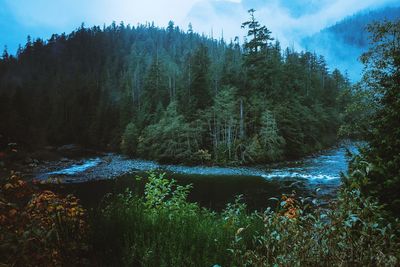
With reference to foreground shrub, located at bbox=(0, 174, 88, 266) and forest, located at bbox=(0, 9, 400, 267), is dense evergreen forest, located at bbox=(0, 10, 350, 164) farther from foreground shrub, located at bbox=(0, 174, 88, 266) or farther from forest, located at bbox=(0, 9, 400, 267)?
foreground shrub, located at bbox=(0, 174, 88, 266)

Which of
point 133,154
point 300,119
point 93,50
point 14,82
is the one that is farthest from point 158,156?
point 93,50

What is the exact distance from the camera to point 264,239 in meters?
2.44

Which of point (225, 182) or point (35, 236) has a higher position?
point (35, 236)

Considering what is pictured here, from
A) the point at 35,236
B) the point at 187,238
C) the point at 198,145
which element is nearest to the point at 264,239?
the point at 187,238

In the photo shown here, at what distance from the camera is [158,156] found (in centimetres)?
4088

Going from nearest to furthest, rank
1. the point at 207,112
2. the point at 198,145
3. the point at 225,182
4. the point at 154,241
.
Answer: the point at 154,241 < the point at 225,182 < the point at 198,145 < the point at 207,112

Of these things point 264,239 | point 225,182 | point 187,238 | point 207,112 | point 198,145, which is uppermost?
point 207,112

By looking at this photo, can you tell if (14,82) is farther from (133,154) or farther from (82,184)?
(82,184)

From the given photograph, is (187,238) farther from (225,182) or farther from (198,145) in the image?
(198,145)

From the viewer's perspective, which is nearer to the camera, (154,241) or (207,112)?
(154,241)

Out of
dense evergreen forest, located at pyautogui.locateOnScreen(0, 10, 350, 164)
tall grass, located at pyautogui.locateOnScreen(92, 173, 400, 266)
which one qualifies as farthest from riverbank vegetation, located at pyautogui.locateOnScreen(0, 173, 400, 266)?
dense evergreen forest, located at pyautogui.locateOnScreen(0, 10, 350, 164)

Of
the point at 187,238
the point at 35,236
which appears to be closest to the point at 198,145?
the point at 187,238

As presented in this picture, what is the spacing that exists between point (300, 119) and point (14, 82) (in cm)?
9272

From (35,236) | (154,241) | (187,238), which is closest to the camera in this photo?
(35,236)
